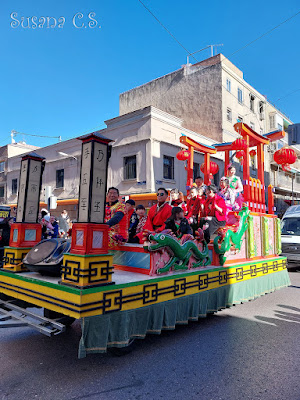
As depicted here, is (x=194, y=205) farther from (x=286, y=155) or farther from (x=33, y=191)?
(x=286, y=155)

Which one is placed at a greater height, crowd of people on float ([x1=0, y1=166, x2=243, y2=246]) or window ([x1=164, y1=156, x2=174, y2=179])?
window ([x1=164, y1=156, x2=174, y2=179])

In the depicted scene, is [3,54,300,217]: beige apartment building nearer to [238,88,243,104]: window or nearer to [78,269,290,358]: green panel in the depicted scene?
[238,88,243,104]: window

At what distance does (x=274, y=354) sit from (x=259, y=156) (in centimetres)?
483

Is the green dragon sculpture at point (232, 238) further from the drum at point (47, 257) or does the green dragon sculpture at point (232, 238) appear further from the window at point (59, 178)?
the window at point (59, 178)

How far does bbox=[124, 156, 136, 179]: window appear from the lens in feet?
52.9

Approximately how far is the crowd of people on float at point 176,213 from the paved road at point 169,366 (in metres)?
1.53

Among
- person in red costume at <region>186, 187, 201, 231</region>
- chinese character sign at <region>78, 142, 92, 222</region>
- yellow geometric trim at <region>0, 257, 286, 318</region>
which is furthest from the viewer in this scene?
person in red costume at <region>186, 187, 201, 231</region>

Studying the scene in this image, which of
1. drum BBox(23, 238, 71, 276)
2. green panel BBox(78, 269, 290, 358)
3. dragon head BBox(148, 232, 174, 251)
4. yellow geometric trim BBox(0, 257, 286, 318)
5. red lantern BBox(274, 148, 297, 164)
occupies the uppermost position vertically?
red lantern BBox(274, 148, 297, 164)

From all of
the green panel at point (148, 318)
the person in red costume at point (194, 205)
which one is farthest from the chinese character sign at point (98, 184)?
the person in red costume at point (194, 205)

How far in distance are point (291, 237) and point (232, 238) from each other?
6648mm

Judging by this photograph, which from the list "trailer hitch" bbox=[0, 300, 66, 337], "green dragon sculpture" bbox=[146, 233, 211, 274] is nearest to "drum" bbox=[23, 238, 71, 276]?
"trailer hitch" bbox=[0, 300, 66, 337]

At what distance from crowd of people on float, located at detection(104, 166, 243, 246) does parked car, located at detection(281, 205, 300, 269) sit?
209 inches

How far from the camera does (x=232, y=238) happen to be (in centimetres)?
Result: 545

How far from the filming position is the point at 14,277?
3812mm
